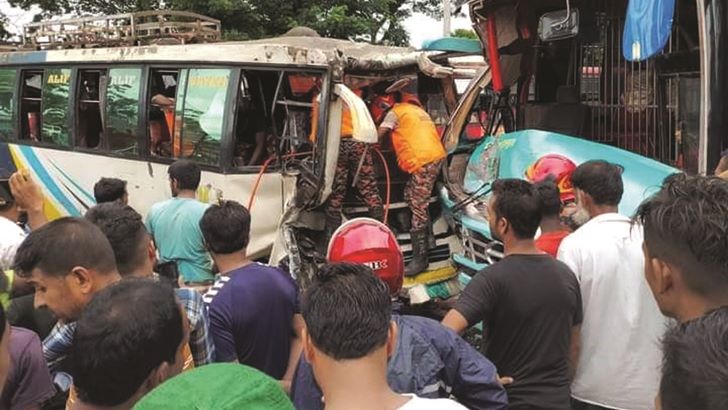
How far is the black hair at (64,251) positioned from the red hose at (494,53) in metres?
4.75

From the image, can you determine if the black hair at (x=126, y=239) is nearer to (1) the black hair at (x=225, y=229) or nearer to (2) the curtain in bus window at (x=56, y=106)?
(1) the black hair at (x=225, y=229)

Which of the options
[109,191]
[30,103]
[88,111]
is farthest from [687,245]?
[30,103]

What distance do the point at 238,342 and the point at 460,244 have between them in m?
3.80

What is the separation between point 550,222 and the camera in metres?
3.61

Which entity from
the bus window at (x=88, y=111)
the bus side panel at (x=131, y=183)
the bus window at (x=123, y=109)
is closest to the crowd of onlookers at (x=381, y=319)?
the bus side panel at (x=131, y=183)

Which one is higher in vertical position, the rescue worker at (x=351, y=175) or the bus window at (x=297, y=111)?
the bus window at (x=297, y=111)

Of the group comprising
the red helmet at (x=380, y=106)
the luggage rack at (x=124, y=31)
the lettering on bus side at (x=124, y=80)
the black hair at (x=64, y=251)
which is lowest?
the black hair at (x=64, y=251)

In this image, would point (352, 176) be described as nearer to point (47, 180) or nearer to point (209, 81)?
point (209, 81)

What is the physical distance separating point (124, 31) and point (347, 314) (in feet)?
25.2

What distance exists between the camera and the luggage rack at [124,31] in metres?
8.45

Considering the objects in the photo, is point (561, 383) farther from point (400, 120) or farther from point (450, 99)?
point (450, 99)

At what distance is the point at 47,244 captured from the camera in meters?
2.44

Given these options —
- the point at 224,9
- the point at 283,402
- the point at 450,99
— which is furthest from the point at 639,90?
the point at 224,9

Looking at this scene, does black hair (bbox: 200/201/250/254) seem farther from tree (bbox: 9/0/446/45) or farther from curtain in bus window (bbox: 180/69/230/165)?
tree (bbox: 9/0/446/45)
